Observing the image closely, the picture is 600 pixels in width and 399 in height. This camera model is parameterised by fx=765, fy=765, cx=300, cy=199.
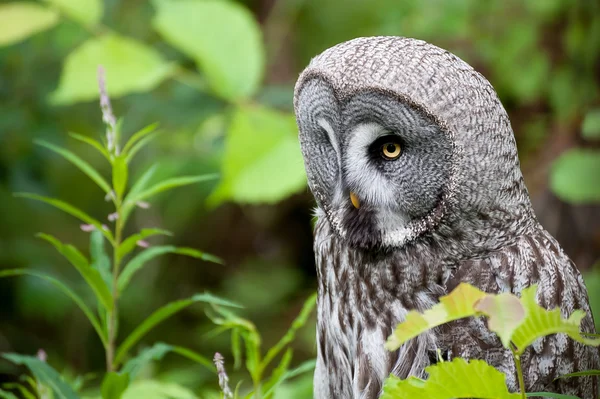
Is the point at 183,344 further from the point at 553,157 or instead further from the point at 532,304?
the point at 532,304

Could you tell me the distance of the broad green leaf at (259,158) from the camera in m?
2.23

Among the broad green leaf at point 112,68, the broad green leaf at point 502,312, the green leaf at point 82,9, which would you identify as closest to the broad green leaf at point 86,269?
the broad green leaf at point 502,312

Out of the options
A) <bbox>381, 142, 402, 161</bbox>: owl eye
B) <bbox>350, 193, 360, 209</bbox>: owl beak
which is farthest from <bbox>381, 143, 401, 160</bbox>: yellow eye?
<bbox>350, 193, 360, 209</bbox>: owl beak

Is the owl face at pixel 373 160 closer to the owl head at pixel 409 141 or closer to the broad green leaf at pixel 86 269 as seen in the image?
the owl head at pixel 409 141

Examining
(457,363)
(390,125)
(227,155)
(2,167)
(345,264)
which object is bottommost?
(457,363)

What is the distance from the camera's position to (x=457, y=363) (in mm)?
906

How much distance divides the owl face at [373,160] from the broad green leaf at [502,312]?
1.77ft

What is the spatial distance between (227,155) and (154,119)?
1.07m

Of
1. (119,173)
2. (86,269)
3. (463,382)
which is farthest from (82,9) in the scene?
(463,382)

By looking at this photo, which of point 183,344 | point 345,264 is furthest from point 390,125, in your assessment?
point 183,344

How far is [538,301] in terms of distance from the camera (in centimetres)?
138

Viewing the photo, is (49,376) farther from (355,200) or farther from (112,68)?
(112,68)

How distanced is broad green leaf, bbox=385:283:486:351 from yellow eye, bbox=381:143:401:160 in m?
0.57

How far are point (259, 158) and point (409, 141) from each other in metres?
1.03
